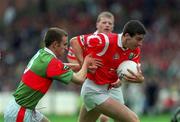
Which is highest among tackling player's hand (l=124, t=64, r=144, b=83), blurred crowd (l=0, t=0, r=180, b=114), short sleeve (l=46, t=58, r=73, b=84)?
short sleeve (l=46, t=58, r=73, b=84)

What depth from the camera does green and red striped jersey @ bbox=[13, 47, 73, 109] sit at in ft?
35.4

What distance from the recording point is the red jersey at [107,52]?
467 inches

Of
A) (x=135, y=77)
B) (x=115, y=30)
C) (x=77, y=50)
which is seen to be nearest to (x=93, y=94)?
(x=77, y=50)

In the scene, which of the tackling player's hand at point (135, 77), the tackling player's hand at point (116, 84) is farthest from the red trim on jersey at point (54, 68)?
the tackling player's hand at point (116, 84)

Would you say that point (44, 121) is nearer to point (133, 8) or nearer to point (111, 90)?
point (111, 90)

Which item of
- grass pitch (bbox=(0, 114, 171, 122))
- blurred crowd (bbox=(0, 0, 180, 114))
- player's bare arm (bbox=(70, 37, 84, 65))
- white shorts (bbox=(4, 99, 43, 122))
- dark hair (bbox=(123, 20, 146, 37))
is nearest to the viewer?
white shorts (bbox=(4, 99, 43, 122))

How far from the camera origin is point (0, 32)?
30.2m

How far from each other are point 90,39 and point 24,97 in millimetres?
1625

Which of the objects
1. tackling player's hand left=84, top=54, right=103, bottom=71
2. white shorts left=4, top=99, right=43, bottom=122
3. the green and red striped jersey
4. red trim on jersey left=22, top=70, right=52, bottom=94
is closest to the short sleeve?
the green and red striped jersey

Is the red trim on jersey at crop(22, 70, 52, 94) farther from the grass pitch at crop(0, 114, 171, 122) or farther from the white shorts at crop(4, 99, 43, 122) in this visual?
the grass pitch at crop(0, 114, 171, 122)

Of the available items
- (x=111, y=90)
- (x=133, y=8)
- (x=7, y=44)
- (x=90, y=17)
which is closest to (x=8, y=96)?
(x=7, y=44)

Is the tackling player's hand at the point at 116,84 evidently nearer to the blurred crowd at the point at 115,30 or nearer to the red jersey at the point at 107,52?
the red jersey at the point at 107,52

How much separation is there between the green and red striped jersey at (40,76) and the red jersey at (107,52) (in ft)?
3.62

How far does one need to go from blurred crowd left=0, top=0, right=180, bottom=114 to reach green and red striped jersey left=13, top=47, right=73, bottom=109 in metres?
14.1
